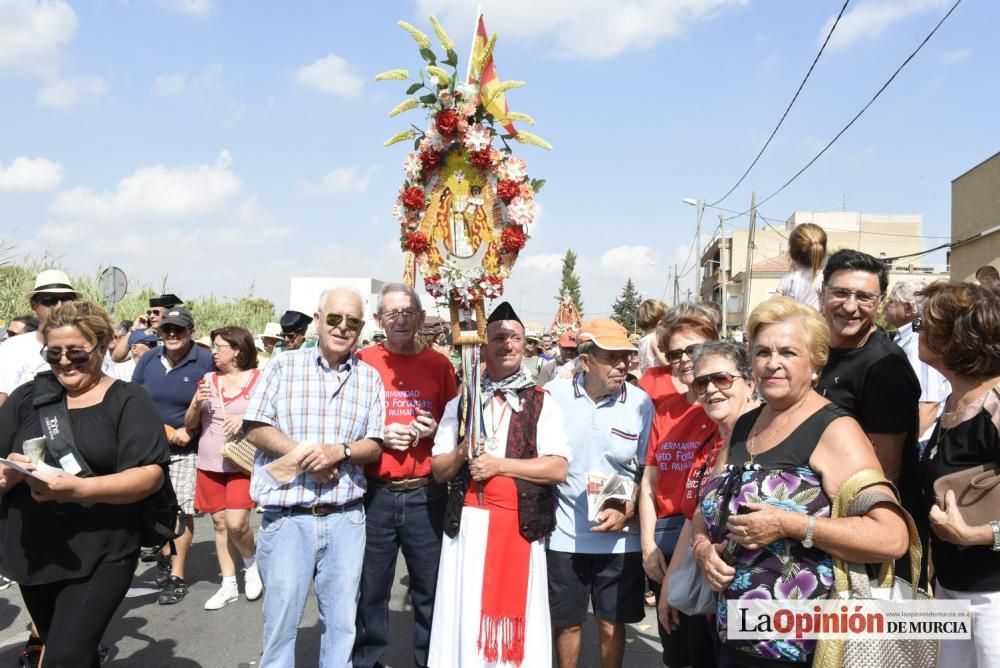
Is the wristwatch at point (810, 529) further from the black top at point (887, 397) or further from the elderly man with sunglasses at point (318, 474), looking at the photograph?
the elderly man with sunglasses at point (318, 474)

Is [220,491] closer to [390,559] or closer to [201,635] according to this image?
[201,635]

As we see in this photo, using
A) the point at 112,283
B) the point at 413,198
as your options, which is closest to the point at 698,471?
the point at 413,198

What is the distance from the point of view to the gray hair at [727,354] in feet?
11.1

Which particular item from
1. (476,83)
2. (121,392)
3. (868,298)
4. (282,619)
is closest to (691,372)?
(868,298)

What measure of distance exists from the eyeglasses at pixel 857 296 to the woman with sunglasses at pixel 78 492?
11.1 feet

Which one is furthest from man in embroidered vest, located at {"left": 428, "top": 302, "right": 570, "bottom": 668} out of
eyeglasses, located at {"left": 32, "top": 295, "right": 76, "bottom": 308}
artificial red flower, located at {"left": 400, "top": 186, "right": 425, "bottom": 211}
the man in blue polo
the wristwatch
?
the man in blue polo

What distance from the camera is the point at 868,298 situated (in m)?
3.49

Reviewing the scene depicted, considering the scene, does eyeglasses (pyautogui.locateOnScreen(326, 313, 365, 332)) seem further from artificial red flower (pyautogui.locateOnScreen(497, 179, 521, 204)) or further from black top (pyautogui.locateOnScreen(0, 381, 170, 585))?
artificial red flower (pyautogui.locateOnScreen(497, 179, 521, 204))

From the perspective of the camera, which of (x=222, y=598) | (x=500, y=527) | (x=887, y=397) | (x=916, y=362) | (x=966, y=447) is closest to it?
(x=966, y=447)

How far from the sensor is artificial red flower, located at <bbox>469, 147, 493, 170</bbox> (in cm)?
424

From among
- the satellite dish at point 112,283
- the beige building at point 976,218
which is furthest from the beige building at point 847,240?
the satellite dish at point 112,283

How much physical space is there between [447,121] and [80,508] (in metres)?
2.76

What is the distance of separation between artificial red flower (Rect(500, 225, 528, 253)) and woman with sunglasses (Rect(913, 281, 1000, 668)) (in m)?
2.12

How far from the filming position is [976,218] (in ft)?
68.1
